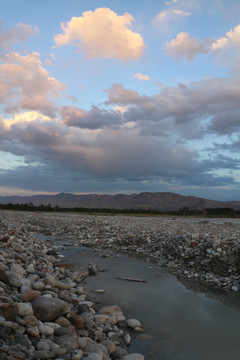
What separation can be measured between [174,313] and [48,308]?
3256mm

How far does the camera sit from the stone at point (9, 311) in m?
4.47

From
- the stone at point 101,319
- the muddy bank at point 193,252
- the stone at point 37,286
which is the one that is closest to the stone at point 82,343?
the stone at point 101,319

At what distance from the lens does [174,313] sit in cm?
683

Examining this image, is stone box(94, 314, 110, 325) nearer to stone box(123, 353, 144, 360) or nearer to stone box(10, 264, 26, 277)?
stone box(123, 353, 144, 360)

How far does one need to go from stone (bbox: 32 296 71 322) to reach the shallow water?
1.56 metres

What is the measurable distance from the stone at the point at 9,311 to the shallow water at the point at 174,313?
2.27 metres

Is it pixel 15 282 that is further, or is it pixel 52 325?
pixel 15 282

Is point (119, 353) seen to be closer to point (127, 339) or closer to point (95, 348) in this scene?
point (95, 348)

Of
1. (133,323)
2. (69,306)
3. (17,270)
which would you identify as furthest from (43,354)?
(17,270)

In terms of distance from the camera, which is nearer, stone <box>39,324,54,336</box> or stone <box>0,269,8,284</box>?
stone <box>39,324,54,336</box>

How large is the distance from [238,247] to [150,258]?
177 inches

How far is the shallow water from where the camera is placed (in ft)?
17.0

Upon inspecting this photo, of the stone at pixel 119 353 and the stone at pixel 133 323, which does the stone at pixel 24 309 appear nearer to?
the stone at pixel 119 353

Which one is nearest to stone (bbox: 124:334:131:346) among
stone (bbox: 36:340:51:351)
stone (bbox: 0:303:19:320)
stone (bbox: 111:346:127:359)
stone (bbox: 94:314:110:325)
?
stone (bbox: 111:346:127:359)
